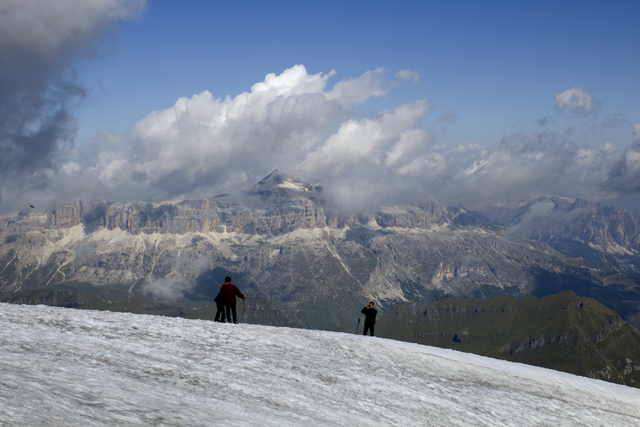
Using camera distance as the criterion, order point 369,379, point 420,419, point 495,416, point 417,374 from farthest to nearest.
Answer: point 417,374 → point 369,379 → point 495,416 → point 420,419

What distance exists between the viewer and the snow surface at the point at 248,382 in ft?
52.6

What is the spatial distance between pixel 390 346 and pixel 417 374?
4.97 metres

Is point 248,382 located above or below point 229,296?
below

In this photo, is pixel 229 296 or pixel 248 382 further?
pixel 229 296

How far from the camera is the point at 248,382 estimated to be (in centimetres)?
2158

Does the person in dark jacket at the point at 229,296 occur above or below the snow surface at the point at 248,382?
above

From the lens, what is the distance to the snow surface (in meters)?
16.0

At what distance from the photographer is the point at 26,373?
17.9 meters

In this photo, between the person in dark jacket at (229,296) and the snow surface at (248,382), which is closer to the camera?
the snow surface at (248,382)

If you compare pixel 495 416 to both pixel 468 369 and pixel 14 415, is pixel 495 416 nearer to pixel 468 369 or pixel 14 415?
pixel 468 369

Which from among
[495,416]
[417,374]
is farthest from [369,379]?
[495,416]

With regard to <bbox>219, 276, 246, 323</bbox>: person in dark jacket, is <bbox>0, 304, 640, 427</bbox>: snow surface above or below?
below

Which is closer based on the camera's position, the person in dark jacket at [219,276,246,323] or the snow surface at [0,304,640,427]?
the snow surface at [0,304,640,427]

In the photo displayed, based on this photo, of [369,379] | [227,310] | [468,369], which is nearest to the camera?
[369,379]
